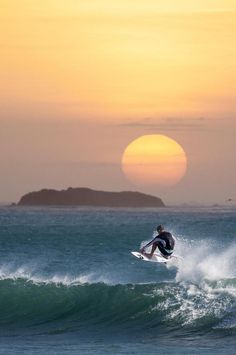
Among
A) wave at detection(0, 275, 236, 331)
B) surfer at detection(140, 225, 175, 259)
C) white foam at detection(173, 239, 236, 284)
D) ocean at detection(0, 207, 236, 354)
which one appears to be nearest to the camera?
ocean at detection(0, 207, 236, 354)

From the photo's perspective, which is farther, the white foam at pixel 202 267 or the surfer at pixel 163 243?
the white foam at pixel 202 267

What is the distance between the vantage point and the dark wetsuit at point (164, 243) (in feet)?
123

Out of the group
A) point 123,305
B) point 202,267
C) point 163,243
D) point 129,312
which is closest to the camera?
point 163,243

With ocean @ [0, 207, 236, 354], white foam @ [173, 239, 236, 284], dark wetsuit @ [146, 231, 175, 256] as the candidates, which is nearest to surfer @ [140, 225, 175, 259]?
dark wetsuit @ [146, 231, 175, 256]

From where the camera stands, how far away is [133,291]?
40156 millimetres

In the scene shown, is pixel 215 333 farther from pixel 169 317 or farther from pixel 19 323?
pixel 19 323

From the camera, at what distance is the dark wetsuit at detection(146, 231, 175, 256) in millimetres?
37594

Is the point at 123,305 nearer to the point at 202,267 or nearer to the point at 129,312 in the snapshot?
the point at 129,312

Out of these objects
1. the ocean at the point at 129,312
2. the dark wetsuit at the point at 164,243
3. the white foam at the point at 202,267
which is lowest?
the ocean at the point at 129,312

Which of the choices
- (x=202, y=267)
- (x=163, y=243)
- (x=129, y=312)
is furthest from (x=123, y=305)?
(x=202, y=267)

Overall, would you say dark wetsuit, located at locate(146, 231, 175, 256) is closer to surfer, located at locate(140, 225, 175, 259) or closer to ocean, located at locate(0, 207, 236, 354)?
surfer, located at locate(140, 225, 175, 259)

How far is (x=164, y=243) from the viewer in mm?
37906

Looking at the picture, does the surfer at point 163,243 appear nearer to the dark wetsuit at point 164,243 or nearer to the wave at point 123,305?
the dark wetsuit at point 164,243

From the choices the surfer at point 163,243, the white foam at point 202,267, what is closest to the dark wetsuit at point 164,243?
the surfer at point 163,243
